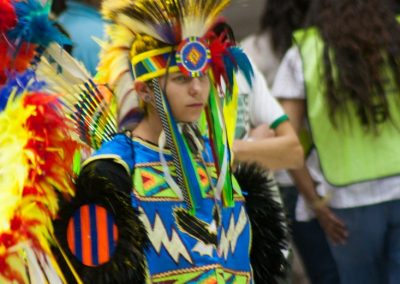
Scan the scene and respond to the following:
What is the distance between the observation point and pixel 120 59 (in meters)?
3.07

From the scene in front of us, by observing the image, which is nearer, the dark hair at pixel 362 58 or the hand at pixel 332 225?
the dark hair at pixel 362 58

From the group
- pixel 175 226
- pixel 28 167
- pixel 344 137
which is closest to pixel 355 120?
pixel 344 137

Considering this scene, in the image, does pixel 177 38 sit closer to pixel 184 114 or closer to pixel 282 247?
pixel 184 114

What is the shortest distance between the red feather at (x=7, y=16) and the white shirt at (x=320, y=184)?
1.67 meters

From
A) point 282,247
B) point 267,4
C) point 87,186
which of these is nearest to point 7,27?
point 87,186

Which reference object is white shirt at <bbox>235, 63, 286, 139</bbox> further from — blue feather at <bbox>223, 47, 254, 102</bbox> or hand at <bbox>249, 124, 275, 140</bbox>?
blue feather at <bbox>223, 47, 254, 102</bbox>

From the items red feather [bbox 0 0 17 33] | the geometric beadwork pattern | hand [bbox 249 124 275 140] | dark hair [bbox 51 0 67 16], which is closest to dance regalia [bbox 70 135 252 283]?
the geometric beadwork pattern

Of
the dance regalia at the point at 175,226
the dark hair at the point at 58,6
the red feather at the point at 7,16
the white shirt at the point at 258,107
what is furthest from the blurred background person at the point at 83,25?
the red feather at the point at 7,16

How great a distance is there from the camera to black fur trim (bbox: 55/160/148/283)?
8.54ft

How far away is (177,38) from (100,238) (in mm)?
605

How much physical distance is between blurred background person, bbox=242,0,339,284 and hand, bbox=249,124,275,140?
1.97 ft

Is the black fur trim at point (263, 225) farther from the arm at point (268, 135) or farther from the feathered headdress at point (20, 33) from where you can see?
the feathered headdress at point (20, 33)

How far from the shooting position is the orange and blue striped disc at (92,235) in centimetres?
262

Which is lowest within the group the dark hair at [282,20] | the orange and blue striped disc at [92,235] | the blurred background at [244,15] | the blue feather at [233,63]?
the orange and blue striped disc at [92,235]
